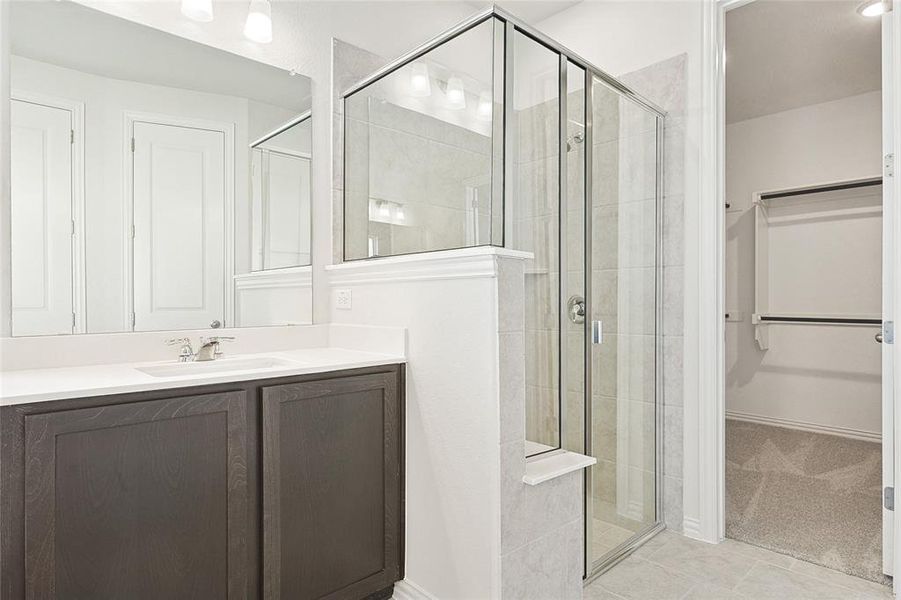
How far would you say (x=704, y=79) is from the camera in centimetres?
234

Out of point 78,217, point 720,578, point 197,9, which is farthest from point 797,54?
point 78,217

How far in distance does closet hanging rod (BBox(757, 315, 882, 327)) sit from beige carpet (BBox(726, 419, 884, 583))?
0.89 m

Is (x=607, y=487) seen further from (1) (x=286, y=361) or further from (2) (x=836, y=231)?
(2) (x=836, y=231)

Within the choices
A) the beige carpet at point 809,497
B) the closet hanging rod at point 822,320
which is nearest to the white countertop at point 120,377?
the beige carpet at point 809,497

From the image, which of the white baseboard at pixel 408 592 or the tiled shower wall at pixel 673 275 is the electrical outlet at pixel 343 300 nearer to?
the white baseboard at pixel 408 592

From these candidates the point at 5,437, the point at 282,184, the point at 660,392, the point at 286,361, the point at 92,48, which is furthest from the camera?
the point at 660,392

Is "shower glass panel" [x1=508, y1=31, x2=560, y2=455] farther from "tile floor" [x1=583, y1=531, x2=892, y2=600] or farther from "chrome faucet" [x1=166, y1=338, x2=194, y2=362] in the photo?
"chrome faucet" [x1=166, y1=338, x2=194, y2=362]

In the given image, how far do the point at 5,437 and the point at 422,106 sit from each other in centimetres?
160

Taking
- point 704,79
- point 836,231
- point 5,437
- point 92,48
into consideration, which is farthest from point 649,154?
point 836,231

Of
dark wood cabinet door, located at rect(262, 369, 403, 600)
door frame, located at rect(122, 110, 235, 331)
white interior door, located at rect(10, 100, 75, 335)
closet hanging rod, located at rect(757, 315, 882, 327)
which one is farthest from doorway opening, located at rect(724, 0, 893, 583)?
white interior door, located at rect(10, 100, 75, 335)

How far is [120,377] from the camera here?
1.43m

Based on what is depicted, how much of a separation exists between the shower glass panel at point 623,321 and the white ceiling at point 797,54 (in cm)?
105

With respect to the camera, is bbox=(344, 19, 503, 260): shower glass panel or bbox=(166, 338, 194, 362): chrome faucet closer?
bbox=(344, 19, 503, 260): shower glass panel

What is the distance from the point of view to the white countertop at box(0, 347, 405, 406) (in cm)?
121
